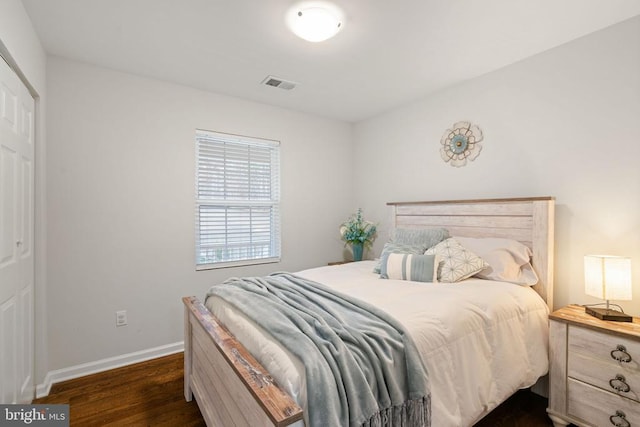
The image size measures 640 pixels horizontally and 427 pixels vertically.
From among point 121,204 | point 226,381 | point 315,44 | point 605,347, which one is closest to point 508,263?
point 605,347

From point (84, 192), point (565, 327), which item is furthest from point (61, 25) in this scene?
point (565, 327)

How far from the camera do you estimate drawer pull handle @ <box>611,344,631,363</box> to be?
1.63m

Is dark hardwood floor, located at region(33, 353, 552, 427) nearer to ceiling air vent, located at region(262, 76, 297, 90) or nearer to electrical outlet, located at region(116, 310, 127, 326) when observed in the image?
electrical outlet, located at region(116, 310, 127, 326)

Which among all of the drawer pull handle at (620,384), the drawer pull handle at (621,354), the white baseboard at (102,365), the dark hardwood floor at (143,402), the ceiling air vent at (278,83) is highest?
the ceiling air vent at (278,83)

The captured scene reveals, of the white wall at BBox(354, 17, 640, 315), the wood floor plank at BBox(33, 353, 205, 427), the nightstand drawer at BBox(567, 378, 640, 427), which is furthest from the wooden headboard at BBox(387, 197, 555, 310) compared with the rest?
the wood floor plank at BBox(33, 353, 205, 427)

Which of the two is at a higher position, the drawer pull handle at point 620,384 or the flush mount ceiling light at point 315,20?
the flush mount ceiling light at point 315,20

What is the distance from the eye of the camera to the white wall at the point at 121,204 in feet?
7.97

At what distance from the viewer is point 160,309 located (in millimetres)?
2836

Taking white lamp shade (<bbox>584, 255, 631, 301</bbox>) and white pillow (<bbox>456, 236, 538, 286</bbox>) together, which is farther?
white pillow (<bbox>456, 236, 538, 286</bbox>)

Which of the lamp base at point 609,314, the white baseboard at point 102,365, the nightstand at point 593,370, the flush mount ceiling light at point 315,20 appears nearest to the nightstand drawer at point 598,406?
the nightstand at point 593,370

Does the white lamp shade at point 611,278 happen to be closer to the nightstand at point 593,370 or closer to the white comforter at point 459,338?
the nightstand at point 593,370

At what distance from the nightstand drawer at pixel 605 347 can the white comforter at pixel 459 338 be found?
18 cm

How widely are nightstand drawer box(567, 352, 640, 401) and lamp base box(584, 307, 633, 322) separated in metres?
0.25

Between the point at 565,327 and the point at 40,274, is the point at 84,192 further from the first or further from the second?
the point at 565,327
